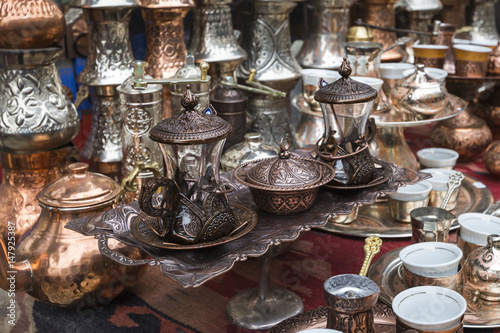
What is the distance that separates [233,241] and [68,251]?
395mm

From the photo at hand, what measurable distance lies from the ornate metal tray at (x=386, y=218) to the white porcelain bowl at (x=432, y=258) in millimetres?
359

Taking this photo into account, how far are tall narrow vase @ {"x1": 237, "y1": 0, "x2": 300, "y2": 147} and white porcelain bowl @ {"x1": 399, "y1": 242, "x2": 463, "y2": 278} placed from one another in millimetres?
980

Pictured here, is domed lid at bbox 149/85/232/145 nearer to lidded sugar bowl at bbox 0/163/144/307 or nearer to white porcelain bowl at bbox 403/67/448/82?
lidded sugar bowl at bbox 0/163/144/307

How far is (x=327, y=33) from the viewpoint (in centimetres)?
227

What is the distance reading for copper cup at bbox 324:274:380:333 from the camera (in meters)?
0.87

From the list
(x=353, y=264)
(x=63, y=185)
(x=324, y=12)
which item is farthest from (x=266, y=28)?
(x=63, y=185)

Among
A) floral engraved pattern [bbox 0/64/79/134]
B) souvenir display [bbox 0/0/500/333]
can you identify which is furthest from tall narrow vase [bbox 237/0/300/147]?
floral engraved pattern [bbox 0/64/79/134]

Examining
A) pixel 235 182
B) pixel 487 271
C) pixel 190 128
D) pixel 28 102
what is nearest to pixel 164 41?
pixel 28 102

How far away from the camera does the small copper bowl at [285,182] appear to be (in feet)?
3.51

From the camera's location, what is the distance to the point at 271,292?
125cm

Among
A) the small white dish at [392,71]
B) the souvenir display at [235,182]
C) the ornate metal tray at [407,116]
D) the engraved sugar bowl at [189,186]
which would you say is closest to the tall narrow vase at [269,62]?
the souvenir display at [235,182]

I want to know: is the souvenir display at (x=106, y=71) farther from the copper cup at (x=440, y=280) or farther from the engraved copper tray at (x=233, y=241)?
the copper cup at (x=440, y=280)

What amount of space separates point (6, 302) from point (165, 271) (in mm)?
633

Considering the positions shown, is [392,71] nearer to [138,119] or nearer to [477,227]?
[477,227]
